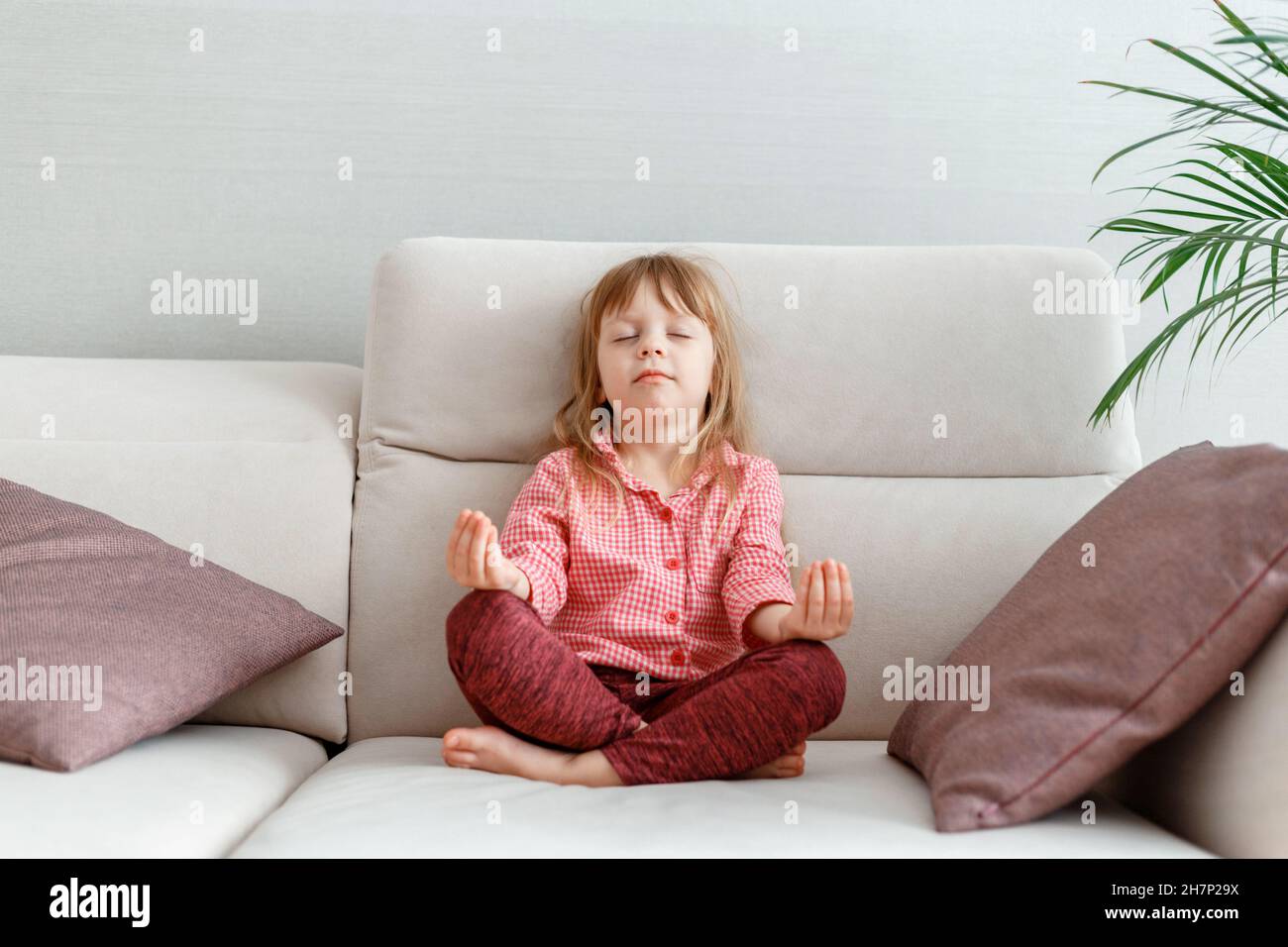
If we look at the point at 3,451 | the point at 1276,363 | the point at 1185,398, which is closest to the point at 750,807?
the point at 3,451

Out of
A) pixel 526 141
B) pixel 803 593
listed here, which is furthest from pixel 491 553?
pixel 526 141

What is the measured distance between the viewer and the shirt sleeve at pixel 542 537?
144cm

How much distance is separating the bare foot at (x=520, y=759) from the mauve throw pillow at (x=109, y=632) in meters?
0.29

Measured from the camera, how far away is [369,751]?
1.38 metres

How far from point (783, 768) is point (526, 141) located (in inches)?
47.8

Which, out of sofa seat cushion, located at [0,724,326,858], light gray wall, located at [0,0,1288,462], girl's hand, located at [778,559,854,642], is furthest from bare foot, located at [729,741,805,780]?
light gray wall, located at [0,0,1288,462]

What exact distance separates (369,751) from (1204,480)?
1005 mm

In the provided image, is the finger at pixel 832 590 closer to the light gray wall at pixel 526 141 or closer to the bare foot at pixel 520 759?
the bare foot at pixel 520 759

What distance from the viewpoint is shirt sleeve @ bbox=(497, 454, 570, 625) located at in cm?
144

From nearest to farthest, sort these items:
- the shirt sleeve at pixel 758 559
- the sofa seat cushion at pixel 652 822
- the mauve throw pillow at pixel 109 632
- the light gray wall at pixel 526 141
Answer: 1. the sofa seat cushion at pixel 652 822
2. the mauve throw pillow at pixel 109 632
3. the shirt sleeve at pixel 758 559
4. the light gray wall at pixel 526 141

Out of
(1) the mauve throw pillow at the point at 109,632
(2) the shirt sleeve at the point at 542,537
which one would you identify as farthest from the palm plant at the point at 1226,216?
(1) the mauve throw pillow at the point at 109,632

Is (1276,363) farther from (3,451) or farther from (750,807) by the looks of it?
(3,451)

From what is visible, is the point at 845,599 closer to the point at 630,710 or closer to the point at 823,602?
the point at 823,602

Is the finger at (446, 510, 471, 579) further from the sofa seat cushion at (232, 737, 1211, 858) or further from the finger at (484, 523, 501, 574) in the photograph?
the sofa seat cushion at (232, 737, 1211, 858)
